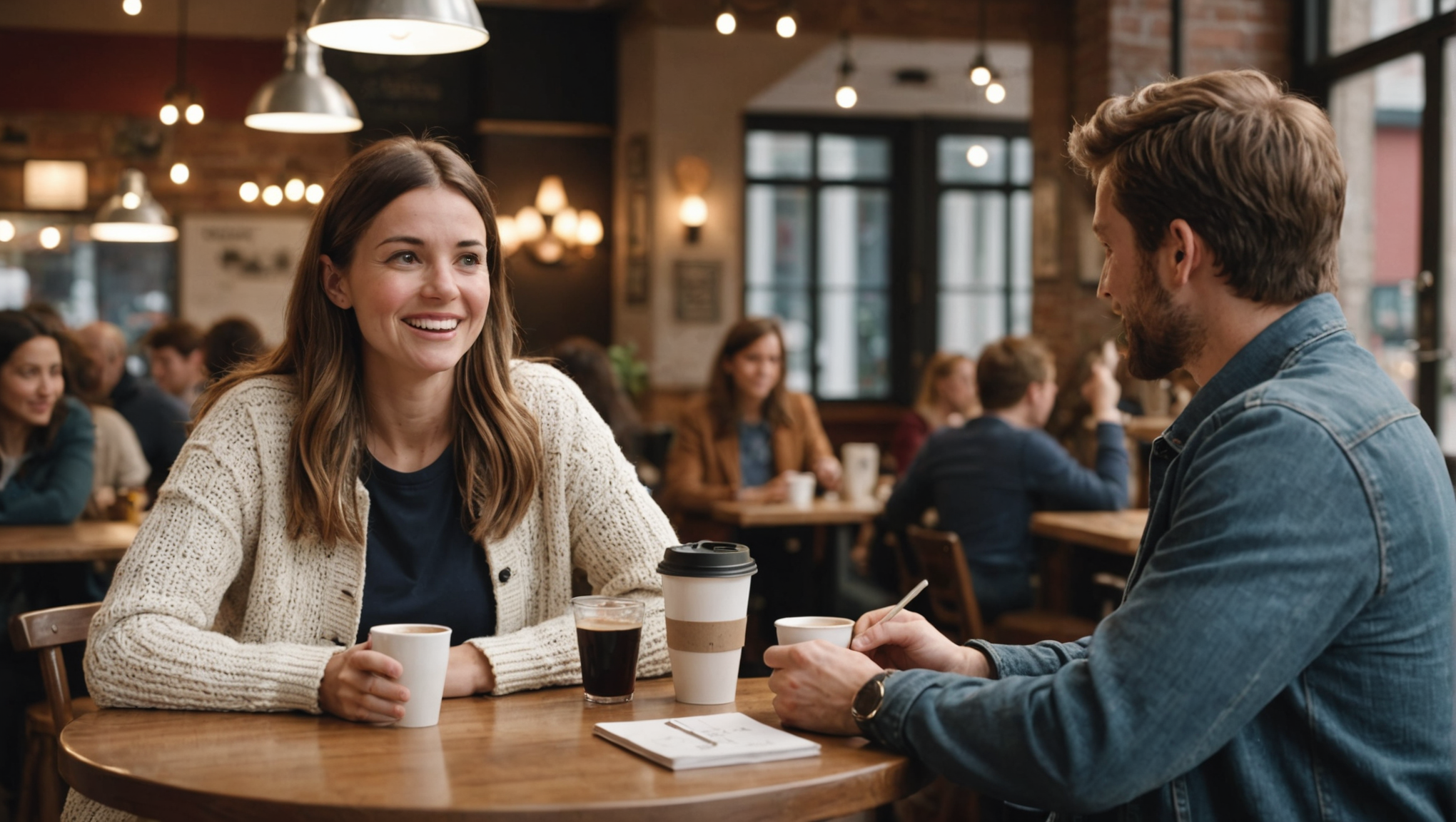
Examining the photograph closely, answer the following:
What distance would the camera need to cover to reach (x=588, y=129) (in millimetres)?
8992

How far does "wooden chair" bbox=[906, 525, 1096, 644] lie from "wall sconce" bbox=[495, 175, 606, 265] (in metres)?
5.39

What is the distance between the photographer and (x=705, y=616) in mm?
1431

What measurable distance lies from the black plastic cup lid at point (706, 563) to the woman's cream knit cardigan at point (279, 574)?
22 cm

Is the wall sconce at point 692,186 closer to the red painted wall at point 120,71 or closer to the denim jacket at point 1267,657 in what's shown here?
the red painted wall at point 120,71

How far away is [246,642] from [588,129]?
25.1ft

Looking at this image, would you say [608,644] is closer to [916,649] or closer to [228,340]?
[916,649]

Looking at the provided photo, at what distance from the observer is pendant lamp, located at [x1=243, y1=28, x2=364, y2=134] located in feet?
14.3

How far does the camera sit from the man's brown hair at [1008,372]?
412 centimetres

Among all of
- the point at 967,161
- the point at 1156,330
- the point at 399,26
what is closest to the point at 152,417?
the point at 399,26

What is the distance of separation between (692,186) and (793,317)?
4.85 feet

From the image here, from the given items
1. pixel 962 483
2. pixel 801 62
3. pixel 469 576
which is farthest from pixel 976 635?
pixel 801 62

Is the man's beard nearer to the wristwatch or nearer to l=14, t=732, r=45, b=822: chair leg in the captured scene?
the wristwatch

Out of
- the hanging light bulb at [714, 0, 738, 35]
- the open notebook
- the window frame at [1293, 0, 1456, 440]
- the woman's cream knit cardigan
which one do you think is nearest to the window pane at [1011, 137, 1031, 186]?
the window frame at [1293, 0, 1456, 440]

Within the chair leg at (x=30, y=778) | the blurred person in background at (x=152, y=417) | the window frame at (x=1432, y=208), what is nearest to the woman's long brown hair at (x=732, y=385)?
the blurred person in background at (x=152, y=417)
